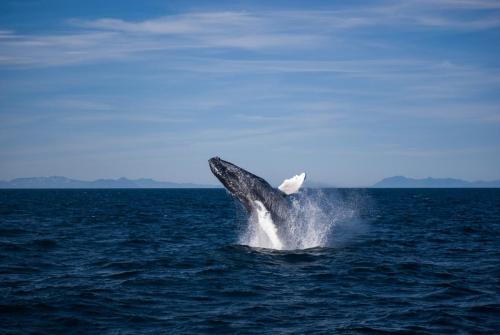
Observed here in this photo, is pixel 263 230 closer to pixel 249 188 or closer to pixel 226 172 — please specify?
pixel 249 188

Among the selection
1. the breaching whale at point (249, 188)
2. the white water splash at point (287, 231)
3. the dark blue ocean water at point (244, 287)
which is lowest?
the dark blue ocean water at point (244, 287)

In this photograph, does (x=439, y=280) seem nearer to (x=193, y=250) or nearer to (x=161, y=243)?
(x=193, y=250)

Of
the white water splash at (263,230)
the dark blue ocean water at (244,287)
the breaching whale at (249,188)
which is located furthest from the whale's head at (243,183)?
the dark blue ocean water at (244,287)

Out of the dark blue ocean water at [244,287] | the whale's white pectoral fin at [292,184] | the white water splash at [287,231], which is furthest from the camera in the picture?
the white water splash at [287,231]

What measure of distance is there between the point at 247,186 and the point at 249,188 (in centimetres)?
10

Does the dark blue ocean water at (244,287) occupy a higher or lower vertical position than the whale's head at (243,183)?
lower

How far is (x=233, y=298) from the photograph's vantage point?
1262 cm

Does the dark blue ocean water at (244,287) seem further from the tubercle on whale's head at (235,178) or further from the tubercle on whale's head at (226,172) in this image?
the tubercle on whale's head at (226,172)

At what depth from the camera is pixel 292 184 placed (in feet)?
55.1

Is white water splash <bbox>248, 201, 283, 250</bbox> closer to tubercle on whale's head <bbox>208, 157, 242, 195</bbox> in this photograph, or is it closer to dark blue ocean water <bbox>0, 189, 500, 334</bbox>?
dark blue ocean water <bbox>0, 189, 500, 334</bbox>

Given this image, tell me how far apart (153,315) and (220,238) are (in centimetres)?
1419

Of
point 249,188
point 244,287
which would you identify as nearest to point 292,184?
point 249,188

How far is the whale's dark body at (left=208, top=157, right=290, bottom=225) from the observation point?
17.6 m

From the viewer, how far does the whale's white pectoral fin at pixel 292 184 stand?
16461 mm
